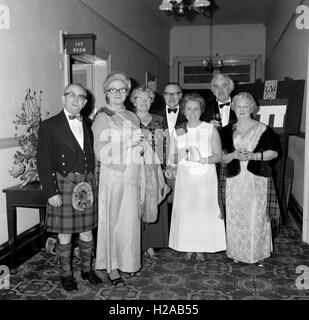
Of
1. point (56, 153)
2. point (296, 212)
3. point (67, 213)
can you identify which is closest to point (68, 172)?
point (56, 153)

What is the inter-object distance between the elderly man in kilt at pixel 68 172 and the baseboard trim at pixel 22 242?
2.29 ft

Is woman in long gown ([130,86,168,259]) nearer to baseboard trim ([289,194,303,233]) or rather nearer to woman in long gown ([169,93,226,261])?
woman in long gown ([169,93,226,261])

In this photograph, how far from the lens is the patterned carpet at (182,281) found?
9.34 feet

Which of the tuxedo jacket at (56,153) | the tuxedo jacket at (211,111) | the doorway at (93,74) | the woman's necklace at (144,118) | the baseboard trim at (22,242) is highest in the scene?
the doorway at (93,74)

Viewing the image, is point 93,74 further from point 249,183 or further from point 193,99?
point 249,183

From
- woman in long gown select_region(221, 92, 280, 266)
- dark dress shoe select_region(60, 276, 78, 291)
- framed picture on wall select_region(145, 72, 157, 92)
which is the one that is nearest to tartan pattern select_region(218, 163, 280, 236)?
woman in long gown select_region(221, 92, 280, 266)

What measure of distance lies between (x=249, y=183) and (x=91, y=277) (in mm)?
1496

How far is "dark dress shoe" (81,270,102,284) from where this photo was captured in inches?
120

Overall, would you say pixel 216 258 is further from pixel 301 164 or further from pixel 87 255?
pixel 301 164

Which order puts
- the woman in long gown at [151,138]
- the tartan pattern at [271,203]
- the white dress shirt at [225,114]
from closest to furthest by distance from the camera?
the woman in long gown at [151,138] → the tartan pattern at [271,203] → the white dress shirt at [225,114]

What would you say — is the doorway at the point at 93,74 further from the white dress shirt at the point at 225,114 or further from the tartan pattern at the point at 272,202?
the tartan pattern at the point at 272,202

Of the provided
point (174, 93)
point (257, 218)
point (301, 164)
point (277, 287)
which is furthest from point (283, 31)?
point (277, 287)

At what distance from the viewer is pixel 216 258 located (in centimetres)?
362

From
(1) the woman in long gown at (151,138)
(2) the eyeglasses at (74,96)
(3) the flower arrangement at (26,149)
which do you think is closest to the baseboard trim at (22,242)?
(3) the flower arrangement at (26,149)
